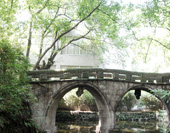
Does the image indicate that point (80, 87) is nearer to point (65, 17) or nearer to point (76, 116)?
point (65, 17)

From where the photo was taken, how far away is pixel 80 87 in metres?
12.7

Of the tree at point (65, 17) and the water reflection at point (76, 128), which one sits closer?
the tree at point (65, 17)

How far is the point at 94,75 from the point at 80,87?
3.33ft

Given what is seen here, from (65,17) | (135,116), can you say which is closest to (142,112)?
(135,116)

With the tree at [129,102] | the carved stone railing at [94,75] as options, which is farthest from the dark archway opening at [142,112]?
the carved stone railing at [94,75]

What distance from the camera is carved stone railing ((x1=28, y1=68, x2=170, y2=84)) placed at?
1219 centimetres

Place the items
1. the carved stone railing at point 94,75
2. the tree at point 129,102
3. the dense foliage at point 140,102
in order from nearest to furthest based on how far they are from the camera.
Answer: the carved stone railing at point 94,75
the dense foliage at point 140,102
the tree at point 129,102

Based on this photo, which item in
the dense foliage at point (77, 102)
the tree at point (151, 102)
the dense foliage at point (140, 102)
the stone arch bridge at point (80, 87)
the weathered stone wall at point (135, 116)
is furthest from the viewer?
the dense foliage at point (140, 102)

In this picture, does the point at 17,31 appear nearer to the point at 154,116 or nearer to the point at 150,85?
the point at 150,85

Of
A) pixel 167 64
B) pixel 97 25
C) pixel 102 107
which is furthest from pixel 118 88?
pixel 167 64

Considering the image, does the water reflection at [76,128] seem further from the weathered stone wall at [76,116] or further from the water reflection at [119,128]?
the weathered stone wall at [76,116]

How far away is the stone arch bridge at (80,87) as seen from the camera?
1207 cm

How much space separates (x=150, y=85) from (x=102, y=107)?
2986 mm

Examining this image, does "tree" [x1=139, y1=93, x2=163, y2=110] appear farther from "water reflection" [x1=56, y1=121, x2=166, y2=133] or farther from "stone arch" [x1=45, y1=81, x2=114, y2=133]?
"stone arch" [x1=45, y1=81, x2=114, y2=133]
